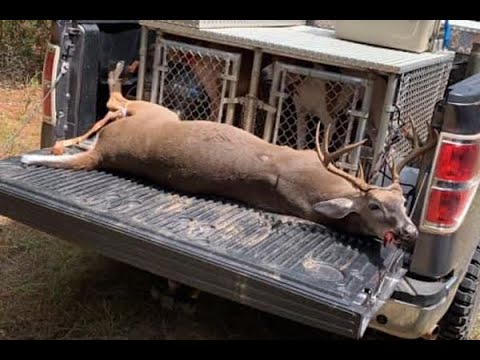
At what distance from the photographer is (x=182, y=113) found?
4.78m

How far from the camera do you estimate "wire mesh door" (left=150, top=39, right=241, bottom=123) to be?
4.46 metres

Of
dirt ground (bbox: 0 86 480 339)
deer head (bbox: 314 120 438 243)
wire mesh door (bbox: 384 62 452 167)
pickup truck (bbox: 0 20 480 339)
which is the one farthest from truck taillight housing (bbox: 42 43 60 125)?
wire mesh door (bbox: 384 62 452 167)

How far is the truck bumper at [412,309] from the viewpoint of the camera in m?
3.23

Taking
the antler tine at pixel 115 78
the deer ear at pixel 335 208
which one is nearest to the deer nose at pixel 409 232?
the deer ear at pixel 335 208

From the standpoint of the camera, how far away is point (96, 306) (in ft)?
14.6

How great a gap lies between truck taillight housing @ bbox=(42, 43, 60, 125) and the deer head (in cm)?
168

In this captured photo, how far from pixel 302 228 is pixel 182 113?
4.97 ft

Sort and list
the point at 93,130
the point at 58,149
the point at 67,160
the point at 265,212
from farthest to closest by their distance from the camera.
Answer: the point at 93,130, the point at 58,149, the point at 67,160, the point at 265,212

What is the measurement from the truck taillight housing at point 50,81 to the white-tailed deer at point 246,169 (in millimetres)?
330

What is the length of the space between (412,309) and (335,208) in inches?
26.1

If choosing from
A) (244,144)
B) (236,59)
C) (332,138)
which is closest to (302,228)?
(244,144)

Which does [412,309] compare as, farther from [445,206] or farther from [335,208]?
[335,208]

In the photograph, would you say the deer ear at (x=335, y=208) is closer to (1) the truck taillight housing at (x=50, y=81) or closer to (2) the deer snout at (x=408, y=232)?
(2) the deer snout at (x=408, y=232)

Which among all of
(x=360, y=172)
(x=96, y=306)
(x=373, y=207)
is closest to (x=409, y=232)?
(x=373, y=207)
